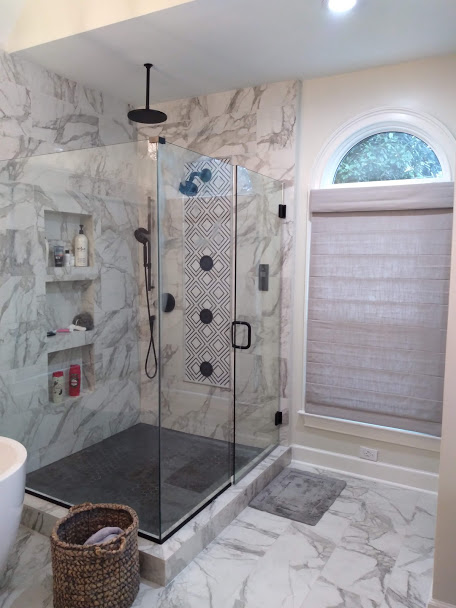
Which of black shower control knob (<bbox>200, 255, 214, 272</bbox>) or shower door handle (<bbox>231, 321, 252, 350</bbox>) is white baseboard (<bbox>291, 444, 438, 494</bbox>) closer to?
shower door handle (<bbox>231, 321, 252, 350</bbox>)

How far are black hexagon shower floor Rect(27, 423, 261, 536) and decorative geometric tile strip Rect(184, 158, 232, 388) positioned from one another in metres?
0.40

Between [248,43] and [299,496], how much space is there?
2650 millimetres

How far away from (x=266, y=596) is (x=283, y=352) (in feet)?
5.16

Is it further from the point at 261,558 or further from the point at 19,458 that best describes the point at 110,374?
the point at 261,558

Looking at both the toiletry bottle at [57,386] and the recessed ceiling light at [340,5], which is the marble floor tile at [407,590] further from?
the recessed ceiling light at [340,5]

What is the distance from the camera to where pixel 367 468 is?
9.98 ft

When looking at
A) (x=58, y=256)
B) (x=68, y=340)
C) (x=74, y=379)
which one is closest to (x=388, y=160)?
(x=58, y=256)

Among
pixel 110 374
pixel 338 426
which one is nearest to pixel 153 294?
→ pixel 110 374

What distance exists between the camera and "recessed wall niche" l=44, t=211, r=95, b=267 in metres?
2.73

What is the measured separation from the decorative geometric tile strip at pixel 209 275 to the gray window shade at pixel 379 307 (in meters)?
0.66

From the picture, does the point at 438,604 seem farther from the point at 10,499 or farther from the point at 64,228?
the point at 64,228

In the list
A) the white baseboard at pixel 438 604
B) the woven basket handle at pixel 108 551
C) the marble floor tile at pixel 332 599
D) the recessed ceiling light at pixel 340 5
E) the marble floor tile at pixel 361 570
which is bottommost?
the marble floor tile at pixel 332 599

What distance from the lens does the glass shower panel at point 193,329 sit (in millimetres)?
2336

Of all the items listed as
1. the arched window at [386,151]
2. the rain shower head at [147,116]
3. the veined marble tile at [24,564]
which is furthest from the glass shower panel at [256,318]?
the veined marble tile at [24,564]
